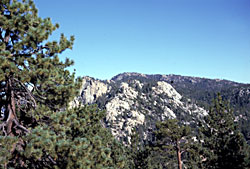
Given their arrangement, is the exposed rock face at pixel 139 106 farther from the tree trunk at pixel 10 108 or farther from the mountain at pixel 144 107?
the tree trunk at pixel 10 108

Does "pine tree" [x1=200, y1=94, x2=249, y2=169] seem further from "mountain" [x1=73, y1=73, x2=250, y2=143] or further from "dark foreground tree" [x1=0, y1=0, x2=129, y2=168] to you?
"mountain" [x1=73, y1=73, x2=250, y2=143]

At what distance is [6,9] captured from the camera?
267 inches

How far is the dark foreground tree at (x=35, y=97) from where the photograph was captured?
241 inches

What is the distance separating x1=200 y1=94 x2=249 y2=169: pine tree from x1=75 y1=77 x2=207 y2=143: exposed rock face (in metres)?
89.9

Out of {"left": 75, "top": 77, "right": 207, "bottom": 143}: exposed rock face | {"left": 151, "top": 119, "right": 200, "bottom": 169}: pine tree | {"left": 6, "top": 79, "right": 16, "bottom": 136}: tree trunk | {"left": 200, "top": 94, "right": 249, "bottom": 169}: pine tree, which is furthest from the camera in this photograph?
{"left": 75, "top": 77, "right": 207, "bottom": 143}: exposed rock face

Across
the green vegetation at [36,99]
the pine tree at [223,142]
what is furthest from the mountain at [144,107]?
the green vegetation at [36,99]

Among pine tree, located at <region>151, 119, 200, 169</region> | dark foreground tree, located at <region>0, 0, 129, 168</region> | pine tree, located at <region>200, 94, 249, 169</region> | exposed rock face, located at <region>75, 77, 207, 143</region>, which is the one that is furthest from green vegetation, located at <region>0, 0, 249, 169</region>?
exposed rock face, located at <region>75, 77, 207, 143</region>

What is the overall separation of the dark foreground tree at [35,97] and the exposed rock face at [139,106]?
339 ft

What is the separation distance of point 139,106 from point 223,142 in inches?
5154

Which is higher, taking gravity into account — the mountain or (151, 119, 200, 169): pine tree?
the mountain

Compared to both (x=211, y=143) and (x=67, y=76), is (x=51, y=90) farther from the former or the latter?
(x=211, y=143)

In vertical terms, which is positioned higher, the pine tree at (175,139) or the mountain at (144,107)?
the mountain at (144,107)

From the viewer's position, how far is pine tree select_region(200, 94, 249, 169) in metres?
18.6

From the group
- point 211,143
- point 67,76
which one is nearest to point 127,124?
point 211,143
